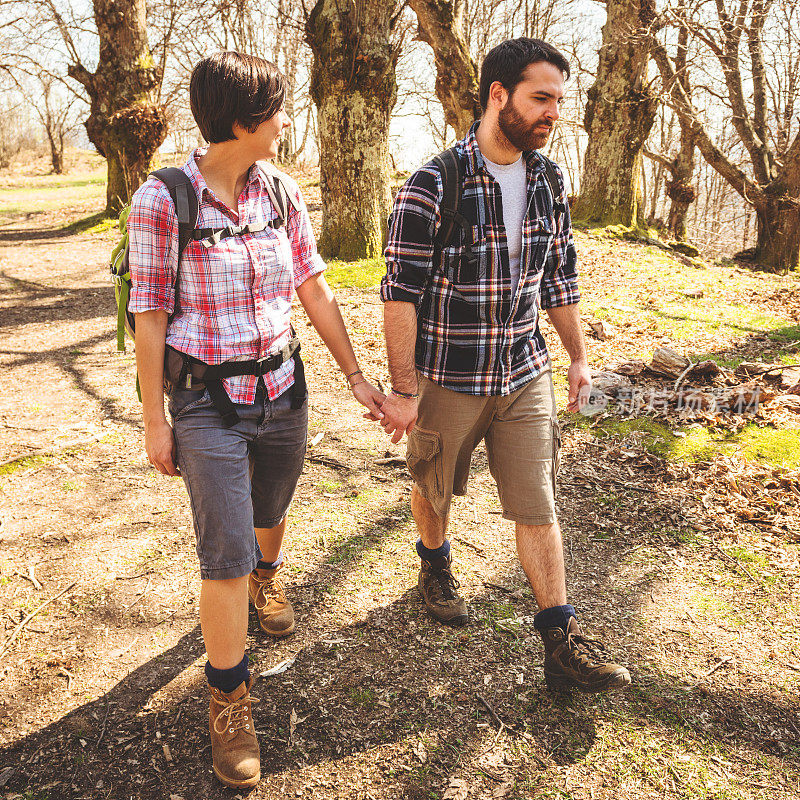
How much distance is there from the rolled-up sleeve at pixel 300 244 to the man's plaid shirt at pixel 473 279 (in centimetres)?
29

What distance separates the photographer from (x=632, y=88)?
11.2m

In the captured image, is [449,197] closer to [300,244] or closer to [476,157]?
[476,157]

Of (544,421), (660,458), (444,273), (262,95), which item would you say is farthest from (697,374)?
(262,95)

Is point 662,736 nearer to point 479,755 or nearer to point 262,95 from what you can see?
point 479,755


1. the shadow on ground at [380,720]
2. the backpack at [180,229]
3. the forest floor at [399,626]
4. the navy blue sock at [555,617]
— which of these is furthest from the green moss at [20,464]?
the navy blue sock at [555,617]

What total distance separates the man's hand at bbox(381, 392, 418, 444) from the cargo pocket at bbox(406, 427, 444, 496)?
139 mm

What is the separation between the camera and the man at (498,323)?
8.09ft

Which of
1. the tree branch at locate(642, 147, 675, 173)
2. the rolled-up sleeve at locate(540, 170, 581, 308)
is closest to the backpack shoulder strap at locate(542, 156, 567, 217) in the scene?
the rolled-up sleeve at locate(540, 170, 581, 308)

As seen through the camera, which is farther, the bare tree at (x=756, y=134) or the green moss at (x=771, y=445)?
the bare tree at (x=756, y=134)

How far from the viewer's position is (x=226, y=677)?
2.29m

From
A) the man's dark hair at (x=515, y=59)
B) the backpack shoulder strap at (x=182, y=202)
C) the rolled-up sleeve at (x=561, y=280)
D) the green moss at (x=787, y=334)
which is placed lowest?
the green moss at (x=787, y=334)

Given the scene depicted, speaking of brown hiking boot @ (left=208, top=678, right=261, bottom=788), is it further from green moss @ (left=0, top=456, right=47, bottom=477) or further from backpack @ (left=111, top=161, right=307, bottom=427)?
green moss @ (left=0, top=456, right=47, bottom=477)

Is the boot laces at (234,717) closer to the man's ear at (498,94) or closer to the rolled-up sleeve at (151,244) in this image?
the rolled-up sleeve at (151,244)

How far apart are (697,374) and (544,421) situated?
3.36 meters
